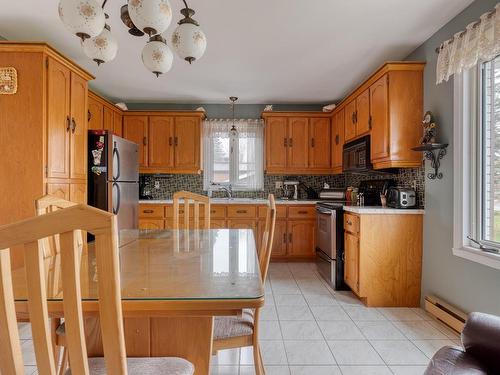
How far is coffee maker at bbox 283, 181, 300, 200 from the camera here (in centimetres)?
460

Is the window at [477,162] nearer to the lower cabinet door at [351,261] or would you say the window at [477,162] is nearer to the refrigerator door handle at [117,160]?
the lower cabinet door at [351,261]

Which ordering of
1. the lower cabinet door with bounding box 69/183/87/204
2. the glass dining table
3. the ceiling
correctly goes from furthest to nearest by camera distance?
1. the lower cabinet door with bounding box 69/183/87/204
2. the ceiling
3. the glass dining table

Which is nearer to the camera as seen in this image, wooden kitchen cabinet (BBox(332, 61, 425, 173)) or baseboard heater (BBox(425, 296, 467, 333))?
baseboard heater (BBox(425, 296, 467, 333))

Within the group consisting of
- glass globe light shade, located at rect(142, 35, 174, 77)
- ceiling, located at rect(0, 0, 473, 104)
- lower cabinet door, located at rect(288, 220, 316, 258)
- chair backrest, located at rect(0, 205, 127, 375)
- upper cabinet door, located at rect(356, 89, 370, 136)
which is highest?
ceiling, located at rect(0, 0, 473, 104)

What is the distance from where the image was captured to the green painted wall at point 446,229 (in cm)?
199

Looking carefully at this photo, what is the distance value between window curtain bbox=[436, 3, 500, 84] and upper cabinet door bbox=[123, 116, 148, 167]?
12.1 feet

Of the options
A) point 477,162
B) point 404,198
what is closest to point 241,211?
point 404,198

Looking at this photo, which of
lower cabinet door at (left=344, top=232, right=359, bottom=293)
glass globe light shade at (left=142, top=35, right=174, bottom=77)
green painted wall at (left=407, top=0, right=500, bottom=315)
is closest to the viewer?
glass globe light shade at (left=142, top=35, right=174, bottom=77)

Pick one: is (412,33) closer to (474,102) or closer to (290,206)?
(474,102)

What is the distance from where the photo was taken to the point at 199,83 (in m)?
3.69

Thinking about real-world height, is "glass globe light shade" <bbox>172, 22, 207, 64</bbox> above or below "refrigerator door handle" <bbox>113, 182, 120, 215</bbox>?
above

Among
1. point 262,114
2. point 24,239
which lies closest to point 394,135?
point 262,114

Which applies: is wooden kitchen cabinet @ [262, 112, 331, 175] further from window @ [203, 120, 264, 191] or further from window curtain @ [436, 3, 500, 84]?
window curtain @ [436, 3, 500, 84]

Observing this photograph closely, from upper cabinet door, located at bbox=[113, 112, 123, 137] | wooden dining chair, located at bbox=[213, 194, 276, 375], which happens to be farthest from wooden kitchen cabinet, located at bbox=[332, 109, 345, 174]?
upper cabinet door, located at bbox=[113, 112, 123, 137]
